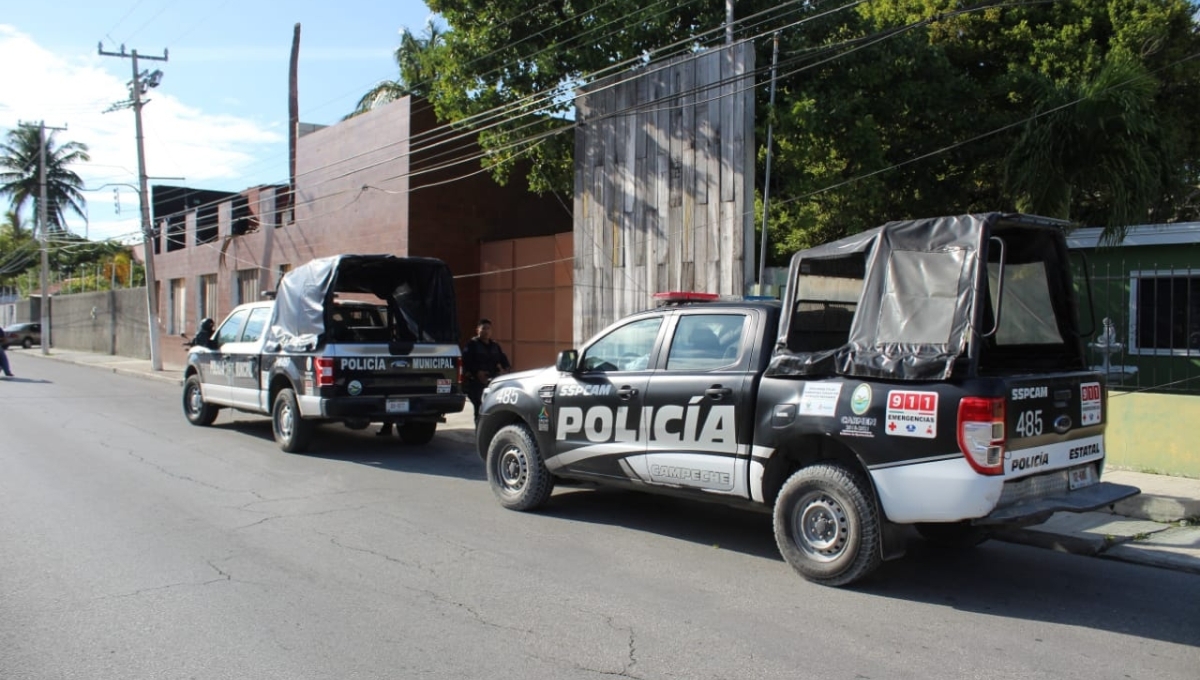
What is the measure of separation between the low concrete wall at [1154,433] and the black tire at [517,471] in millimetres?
5952

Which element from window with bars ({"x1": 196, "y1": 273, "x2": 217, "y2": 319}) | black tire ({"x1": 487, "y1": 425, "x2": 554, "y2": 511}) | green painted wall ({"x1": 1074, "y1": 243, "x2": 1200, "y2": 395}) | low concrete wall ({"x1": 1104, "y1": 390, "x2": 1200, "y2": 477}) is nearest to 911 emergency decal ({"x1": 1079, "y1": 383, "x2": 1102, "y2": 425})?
low concrete wall ({"x1": 1104, "y1": 390, "x2": 1200, "y2": 477})

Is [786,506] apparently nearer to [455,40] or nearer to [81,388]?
[455,40]

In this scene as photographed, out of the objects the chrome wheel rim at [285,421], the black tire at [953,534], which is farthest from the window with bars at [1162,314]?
the chrome wheel rim at [285,421]

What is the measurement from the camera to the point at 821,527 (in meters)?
5.87

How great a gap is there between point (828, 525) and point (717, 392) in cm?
121

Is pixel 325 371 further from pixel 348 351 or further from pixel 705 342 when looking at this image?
pixel 705 342

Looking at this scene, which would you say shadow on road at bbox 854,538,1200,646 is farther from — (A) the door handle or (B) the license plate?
(A) the door handle

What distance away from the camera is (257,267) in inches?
1006

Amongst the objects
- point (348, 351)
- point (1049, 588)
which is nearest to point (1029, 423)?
point (1049, 588)

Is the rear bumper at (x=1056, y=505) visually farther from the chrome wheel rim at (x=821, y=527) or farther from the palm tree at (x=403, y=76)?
the palm tree at (x=403, y=76)

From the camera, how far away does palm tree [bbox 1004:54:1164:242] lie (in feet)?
35.3

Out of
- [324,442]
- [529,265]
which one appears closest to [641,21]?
[529,265]

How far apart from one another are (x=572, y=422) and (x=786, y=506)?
2173 millimetres

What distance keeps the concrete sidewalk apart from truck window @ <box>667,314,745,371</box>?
2791 millimetres
